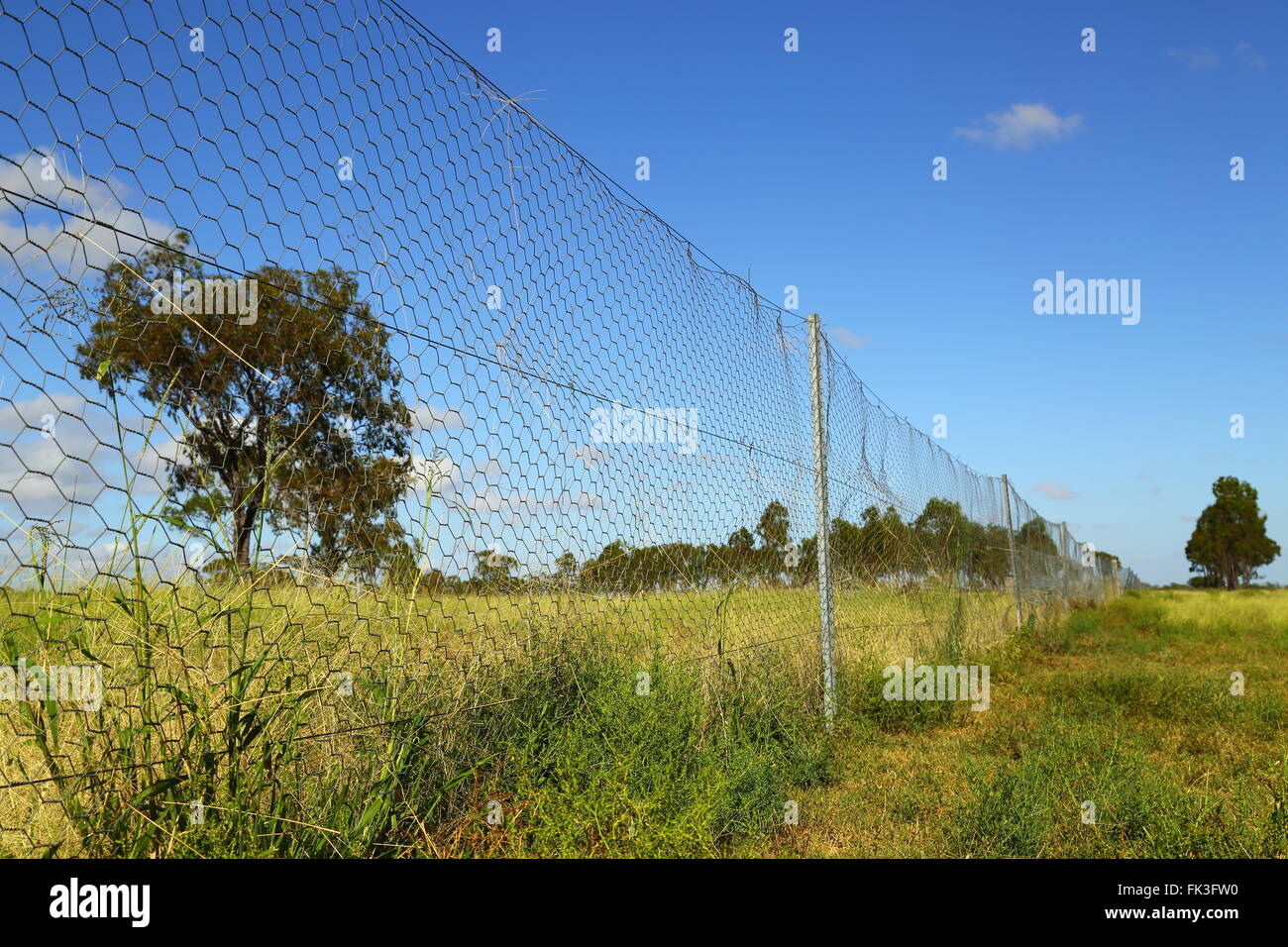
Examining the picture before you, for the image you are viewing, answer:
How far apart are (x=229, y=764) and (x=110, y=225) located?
1178mm

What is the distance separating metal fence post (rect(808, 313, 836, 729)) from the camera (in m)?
5.15

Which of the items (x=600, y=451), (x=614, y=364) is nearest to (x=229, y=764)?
(x=600, y=451)

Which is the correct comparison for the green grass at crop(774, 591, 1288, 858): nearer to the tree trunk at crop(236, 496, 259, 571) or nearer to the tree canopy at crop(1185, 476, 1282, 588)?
the tree trunk at crop(236, 496, 259, 571)

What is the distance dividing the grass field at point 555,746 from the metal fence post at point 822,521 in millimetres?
103

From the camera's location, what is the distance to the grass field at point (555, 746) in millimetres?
1841

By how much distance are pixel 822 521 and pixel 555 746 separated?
282cm

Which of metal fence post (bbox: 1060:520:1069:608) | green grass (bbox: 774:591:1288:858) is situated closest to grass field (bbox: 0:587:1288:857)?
green grass (bbox: 774:591:1288:858)

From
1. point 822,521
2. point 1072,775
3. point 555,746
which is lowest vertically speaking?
point 1072,775

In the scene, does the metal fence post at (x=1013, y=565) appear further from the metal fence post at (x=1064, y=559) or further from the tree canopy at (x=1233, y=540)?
the tree canopy at (x=1233, y=540)

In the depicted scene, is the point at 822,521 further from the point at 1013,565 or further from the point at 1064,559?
the point at 1064,559

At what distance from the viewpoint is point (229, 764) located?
6.45ft

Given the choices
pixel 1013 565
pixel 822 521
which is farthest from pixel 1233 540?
pixel 822 521

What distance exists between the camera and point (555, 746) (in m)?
3.08
